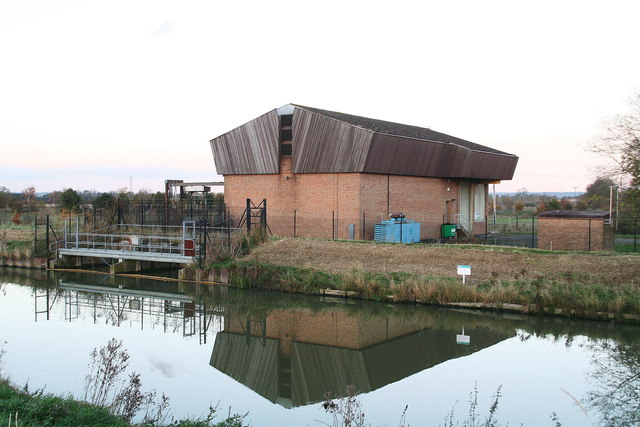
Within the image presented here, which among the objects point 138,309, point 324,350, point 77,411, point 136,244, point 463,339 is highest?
point 136,244

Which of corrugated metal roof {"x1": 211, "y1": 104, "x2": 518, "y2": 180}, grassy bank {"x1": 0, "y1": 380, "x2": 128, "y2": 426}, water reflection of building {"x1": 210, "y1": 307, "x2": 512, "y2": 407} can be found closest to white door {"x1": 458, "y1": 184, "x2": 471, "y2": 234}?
corrugated metal roof {"x1": 211, "y1": 104, "x2": 518, "y2": 180}

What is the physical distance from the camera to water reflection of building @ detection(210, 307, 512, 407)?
12406mm

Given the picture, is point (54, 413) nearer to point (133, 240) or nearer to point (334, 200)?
point (133, 240)

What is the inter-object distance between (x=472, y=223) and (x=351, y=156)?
1282 cm

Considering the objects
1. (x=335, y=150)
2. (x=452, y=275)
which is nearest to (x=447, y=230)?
(x=335, y=150)

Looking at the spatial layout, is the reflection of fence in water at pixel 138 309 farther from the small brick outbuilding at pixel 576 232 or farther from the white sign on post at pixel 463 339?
the small brick outbuilding at pixel 576 232

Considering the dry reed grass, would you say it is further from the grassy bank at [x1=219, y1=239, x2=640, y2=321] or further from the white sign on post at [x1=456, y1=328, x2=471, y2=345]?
the white sign on post at [x1=456, y1=328, x2=471, y2=345]

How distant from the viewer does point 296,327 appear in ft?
56.1

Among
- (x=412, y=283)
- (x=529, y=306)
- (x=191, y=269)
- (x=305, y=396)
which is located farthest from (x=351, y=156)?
(x=305, y=396)

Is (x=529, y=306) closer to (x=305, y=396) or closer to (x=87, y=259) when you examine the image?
(x=305, y=396)

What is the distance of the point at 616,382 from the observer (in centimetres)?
1209

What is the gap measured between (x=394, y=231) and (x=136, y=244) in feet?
38.9

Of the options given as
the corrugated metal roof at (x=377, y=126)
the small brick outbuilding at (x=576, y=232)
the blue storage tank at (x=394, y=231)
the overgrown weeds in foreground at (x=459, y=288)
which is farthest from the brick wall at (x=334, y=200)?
the overgrown weeds in foreground at (x=459, y=288)

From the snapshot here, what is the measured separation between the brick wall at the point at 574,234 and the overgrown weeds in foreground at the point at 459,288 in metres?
8.71
